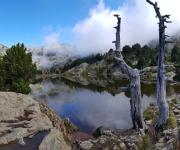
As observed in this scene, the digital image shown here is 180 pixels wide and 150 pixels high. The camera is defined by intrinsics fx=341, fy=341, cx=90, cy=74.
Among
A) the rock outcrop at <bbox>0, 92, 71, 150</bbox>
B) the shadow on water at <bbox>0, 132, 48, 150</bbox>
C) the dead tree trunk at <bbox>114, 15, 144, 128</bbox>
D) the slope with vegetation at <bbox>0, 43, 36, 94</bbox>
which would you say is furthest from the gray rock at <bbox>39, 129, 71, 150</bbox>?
the slope with vegetation at <bbox>0, 43, 36, 94</bbox>

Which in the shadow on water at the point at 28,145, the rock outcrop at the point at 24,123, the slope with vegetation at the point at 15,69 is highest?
the slope with vegetation at the point at 15,69

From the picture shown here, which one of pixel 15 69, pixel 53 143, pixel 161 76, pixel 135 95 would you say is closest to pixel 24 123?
pixel 53 143

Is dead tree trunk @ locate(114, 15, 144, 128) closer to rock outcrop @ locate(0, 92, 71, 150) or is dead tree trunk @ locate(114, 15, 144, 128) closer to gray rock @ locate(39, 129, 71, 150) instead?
rock outcrop @ locate(0, 92, 71, 150)

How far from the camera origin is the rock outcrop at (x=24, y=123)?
27.8 meters

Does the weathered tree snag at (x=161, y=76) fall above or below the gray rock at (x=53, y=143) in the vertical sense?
above

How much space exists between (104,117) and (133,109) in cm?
2139

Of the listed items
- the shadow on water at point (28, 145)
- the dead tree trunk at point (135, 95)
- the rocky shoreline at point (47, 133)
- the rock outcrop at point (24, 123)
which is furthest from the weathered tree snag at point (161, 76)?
the shadow on water at point (28, 145)

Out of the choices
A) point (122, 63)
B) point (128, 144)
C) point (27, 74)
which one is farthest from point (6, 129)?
point (27, 74)

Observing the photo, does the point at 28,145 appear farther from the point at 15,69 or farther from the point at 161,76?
the point at 15,69

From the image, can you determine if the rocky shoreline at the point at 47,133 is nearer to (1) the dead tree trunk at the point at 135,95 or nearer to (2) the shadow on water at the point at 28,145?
(2) the shadow on water at the point at 28,145

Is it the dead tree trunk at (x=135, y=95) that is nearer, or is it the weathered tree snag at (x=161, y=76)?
the weathered tree snag at (x=161, y=76)

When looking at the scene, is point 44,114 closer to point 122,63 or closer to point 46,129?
point 46,129

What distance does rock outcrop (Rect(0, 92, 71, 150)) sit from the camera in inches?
1096

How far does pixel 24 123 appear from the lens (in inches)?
1297
